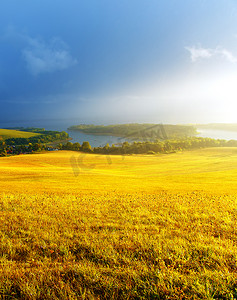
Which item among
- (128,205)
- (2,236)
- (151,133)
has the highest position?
(151,133)

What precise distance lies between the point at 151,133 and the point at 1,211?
178 m

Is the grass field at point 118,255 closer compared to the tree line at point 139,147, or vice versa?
the grass field at point 118,255

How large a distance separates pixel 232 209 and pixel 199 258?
5193 mm

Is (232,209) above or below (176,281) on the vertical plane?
below

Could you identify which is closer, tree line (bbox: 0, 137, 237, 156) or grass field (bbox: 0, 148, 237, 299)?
grass field (bbox: 0, 148, 237, 299)

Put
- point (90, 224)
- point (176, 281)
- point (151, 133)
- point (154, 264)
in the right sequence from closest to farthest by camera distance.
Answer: point (176, 281) < point (154, 264) < point (90, 224) < point (151, 133)

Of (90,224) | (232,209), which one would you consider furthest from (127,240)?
(232,209)

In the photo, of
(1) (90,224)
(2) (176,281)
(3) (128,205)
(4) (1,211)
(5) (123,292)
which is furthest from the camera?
(3) (128,205)

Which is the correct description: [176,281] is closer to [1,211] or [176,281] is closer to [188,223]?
[188,223]

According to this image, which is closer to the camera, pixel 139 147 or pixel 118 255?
pixel 118 255

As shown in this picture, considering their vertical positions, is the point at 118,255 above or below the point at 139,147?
above

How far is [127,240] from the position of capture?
4391mm

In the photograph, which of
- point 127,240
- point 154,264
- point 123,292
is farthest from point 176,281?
point 127,240

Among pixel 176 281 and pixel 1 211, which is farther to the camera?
pixel 1 211
